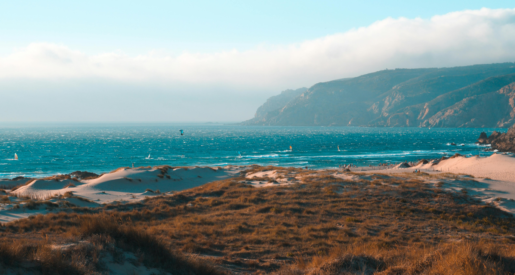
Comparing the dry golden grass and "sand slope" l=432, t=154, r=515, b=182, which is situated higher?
the dry golden grass

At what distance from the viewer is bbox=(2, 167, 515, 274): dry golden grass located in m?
8.70

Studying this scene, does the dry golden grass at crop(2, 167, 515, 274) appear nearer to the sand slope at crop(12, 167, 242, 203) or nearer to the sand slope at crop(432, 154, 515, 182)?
the sand slope at crop(12, 167, 242, 203)

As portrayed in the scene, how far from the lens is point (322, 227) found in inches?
641

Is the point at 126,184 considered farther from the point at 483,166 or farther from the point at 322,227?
the point at 483,166

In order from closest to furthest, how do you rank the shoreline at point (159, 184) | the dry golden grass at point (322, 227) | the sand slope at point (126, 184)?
the dry golden grass at point (322, 227) → the shoreline at point (159, 184) → the sand slope at point (126, 184)

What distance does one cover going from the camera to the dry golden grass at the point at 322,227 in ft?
28.5

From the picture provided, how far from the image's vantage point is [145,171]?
3972 centimetres

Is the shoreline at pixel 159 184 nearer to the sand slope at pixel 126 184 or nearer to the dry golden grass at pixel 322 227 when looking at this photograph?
the sand slope at pixel 126 184

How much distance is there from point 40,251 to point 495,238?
1936 cm

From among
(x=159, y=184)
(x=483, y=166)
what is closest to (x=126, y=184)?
(x=159, y=184)

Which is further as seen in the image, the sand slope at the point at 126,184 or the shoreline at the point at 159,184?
the sand slope at the point at 126,184

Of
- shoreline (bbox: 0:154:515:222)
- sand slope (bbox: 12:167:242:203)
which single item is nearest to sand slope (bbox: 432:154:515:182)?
shoreline (bbox: 0:154:515:222)

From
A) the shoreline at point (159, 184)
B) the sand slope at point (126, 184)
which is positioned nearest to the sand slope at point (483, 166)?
the shoreline at point (159, 184)

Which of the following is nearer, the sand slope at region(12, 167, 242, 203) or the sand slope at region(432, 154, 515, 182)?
the sand slope at region(12, 167, 242, 203)
